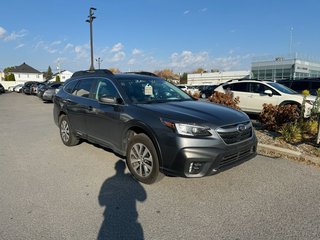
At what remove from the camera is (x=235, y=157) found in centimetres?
411

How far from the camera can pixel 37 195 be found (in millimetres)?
4023

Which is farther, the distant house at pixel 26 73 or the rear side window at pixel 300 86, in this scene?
the distant house at pixel 26 73

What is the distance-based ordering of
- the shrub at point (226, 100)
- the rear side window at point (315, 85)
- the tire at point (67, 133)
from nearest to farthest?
the tire at point (67, 133)
the shrub at point (226, 100)
the rear side window at point (315, 85)

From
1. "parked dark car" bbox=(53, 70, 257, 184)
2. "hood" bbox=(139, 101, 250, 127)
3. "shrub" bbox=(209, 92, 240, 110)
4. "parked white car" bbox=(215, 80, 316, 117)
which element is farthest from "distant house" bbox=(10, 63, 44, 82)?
"hood" bbox=(139, 101, 250, 127)

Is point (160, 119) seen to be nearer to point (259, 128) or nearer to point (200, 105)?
point (200, 105)

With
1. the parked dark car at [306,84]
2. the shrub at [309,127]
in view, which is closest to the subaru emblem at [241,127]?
the shrub at [309,127]

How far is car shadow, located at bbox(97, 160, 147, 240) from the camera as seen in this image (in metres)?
3.08

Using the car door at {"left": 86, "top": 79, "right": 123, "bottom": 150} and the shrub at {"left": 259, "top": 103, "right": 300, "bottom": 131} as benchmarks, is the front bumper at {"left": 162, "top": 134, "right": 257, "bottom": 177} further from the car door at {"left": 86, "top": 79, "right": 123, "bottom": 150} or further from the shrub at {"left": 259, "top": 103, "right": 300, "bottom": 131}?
the shrub at {"left": 259, "top": 103, "right": 300, "bottom": 131}

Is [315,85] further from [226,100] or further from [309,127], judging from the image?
[309,127]

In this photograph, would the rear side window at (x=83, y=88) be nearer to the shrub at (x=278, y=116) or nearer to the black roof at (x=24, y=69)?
the shrub at (x=278, y=116)

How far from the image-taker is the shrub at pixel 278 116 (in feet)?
24.0

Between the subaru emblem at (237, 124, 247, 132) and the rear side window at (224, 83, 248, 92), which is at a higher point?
the rear side window at (224, 83, 248, 92)

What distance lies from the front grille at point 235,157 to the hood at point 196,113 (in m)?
0.46

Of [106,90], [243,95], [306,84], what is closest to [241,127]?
[106,90]
